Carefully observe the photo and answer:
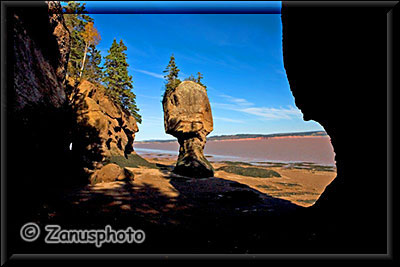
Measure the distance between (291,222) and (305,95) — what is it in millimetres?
4300

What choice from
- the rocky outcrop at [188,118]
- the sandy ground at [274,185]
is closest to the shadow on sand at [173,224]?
the sandy ground at [274,185]

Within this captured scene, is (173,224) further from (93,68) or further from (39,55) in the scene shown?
(93,68)

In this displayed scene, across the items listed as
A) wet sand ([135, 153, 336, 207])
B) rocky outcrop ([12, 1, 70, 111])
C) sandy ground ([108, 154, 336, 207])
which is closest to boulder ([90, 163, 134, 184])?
sandy ground ([108, 154, 336, 207])

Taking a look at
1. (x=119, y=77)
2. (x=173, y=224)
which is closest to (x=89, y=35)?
(x=119, y=77)

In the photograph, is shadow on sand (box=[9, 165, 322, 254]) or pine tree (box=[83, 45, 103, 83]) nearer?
shadow on sand (box=[9, 165, 322, 254])

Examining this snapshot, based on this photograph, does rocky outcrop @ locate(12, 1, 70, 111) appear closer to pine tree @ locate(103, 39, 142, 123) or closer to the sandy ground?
the sandy ground

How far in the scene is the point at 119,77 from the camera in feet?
86.1

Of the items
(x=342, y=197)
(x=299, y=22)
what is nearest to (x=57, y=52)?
(x=299, y=22)

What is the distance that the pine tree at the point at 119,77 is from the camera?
25.7 meters

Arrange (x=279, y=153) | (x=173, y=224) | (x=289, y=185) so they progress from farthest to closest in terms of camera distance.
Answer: (x=279, y=153) → (x=289, y=185) → (x=173, y=224)

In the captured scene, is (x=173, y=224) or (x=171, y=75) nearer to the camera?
(x=173, y=224)

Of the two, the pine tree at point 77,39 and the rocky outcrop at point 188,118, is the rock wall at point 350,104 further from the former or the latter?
the pine tree at point 77,39

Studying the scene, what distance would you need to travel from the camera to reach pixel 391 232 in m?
2.90

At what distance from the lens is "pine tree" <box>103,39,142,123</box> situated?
84.4ft
